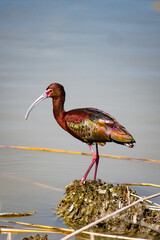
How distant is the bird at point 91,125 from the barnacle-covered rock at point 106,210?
291 millimetres

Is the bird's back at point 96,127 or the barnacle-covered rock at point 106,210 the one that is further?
the bird's back at point 96,127

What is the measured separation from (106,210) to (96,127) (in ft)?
3.10

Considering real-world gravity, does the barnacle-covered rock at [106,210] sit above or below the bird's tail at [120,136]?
below

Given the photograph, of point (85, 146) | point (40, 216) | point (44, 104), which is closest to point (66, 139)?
point (85, 146)

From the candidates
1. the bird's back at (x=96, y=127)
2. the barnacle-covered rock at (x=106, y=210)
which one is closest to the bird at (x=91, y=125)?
the bird's back at (x=96, y=127)

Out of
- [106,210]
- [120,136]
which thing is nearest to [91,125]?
[120,136]

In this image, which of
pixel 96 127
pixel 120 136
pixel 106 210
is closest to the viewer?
pixel 106 210

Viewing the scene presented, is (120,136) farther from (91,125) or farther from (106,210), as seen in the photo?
(106,210)

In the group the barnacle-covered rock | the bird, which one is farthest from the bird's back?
the barnacle-covered rock

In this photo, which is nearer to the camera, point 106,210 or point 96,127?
point 106,210

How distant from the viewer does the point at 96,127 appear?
246 inches

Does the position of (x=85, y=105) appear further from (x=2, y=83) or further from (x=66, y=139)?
(x=2, y=83)

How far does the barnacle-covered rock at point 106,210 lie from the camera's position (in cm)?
Result: 569

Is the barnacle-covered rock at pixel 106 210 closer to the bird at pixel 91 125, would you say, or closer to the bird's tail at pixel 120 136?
the bird at pixel 91 125
